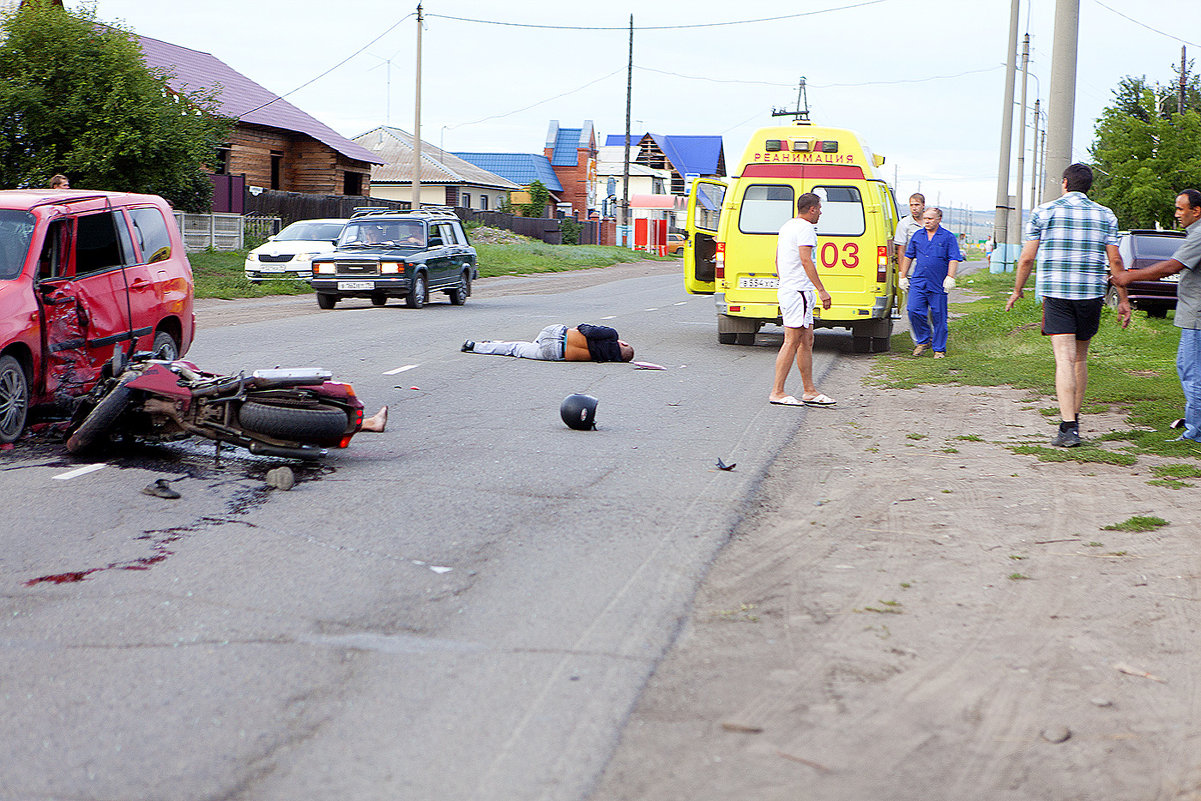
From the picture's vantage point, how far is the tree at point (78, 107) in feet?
90.2

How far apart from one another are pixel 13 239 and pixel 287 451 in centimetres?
290

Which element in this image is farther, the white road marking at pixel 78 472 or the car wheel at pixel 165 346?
the car wheel at pixel 165 346

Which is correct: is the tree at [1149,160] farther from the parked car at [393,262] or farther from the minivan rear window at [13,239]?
the minivan rear window at [13,239]

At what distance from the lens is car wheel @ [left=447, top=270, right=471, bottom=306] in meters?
24.5

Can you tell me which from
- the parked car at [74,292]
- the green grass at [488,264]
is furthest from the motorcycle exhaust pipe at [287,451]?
the green grass at [488,264]

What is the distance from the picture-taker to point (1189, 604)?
535cm

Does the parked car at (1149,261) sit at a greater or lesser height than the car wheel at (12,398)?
greater

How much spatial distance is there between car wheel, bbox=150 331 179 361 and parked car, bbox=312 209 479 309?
467 inches

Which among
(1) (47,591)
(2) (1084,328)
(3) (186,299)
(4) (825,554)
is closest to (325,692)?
(1) (47,591)

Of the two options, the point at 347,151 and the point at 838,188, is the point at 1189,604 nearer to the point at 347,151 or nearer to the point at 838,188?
the point at 838,188

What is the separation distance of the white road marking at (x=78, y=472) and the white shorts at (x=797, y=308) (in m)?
6.02

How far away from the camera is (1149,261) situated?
924 inches

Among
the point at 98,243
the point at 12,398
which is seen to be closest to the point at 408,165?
the point at 98,243

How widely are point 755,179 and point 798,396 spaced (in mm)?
5272
